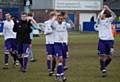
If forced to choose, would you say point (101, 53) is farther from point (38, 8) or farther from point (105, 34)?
point (38, 8)

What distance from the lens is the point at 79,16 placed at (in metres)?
79.8

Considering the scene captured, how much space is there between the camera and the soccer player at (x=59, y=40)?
1616 centimetres

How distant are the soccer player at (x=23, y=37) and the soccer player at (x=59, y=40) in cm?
254

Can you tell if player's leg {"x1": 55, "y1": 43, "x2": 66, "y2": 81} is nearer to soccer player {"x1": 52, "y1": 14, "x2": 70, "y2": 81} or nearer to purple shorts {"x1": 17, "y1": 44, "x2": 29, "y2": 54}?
soccer player {"x1": 52, "y1": 14, "x2": 70, "y2": 81}

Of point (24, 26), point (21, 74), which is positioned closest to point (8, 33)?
point (24, 26)

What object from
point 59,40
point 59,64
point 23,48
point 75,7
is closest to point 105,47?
point 59,40

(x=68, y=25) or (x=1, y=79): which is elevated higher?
(x=68, y=25)

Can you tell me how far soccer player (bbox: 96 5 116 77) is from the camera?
18031 mm

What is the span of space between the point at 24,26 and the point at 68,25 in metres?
2.61

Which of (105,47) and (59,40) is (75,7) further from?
(59,40)

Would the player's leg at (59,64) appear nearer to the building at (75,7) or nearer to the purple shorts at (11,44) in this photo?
the purple shorts at (11,44)

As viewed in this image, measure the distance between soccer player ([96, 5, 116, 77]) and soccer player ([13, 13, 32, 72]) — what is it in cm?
274

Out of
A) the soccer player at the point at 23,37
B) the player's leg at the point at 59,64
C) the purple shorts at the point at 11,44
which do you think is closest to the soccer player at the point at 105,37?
the player's leg at the point at 59,64

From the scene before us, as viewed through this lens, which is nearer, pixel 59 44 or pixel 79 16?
pixel 59 44
